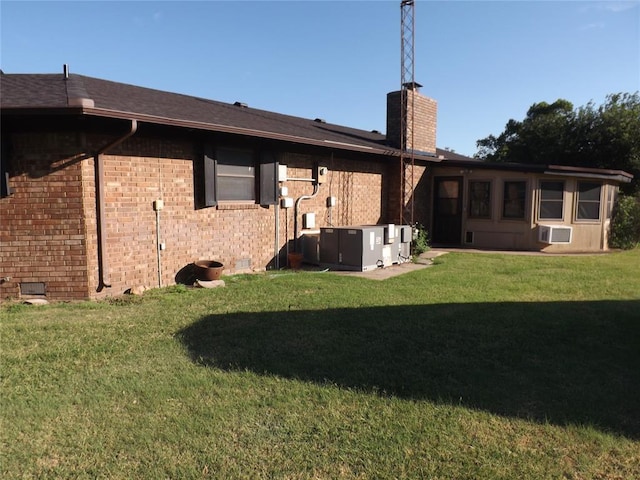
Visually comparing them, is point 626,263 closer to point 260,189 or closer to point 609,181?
point 609,181

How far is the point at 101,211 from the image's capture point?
6.73 meters

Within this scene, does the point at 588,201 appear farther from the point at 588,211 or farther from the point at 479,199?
the point at 479,199

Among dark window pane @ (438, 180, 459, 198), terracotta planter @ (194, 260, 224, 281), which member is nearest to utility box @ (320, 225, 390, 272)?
terracotta planter @ (194, 260, 224, 281)

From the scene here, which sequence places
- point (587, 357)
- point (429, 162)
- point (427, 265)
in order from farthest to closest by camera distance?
point (429, 162), point (427, 265), point (587, 357)

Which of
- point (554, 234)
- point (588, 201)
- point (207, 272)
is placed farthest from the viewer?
point (588, 201)

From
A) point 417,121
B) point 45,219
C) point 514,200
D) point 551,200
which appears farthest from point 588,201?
point 45,219

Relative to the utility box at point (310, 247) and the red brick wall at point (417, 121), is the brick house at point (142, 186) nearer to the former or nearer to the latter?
the utility box at point (310, 247)

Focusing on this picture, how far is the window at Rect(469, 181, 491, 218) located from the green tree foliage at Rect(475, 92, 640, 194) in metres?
8.08

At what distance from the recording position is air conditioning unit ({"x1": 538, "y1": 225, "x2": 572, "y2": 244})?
1271 centimetres

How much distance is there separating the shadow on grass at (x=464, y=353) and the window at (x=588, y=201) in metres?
7.79

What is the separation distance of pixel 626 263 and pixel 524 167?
3.60 m

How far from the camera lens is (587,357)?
4395mm

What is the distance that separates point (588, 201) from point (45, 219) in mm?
13425

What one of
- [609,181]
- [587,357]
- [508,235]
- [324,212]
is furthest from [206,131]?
[609,181]
